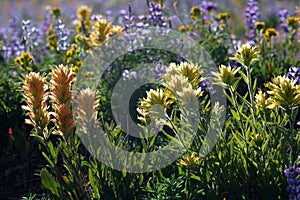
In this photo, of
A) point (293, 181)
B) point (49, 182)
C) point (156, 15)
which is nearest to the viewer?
Answer: point (293, 181)

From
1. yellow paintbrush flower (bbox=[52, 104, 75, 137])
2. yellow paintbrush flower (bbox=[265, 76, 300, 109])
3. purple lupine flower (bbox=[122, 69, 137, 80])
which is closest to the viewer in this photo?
yellow paintbrush flower (bbox=[265, 76, 300, 109])

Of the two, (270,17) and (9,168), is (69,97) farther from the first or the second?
(270,17)

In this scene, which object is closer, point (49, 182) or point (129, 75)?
point (49, 182)

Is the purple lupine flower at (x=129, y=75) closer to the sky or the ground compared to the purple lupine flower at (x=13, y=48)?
closer to the ground

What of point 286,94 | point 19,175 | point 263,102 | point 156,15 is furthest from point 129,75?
point 286,94

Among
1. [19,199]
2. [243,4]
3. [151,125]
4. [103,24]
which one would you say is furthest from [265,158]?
[243,4]

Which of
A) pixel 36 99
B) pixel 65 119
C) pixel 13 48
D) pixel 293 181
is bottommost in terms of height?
pixel 293 181

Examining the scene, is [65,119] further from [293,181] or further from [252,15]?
[252,15]

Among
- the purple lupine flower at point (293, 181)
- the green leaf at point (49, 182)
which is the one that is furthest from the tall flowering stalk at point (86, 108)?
the purple lupine flower at point (293, 181)

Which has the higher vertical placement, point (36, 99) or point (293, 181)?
point (36, 99)

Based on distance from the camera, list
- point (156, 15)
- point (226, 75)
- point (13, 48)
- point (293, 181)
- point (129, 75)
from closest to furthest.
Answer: point (293, 181) < point (226, 75) < point (129, 75) < point (156, 15) < point (13, 48)

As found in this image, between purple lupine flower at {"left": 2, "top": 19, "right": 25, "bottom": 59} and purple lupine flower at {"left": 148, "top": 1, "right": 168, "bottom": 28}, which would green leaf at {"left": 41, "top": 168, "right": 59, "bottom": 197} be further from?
purple lupine flower at {"left": 2, "top": 19, "right": 25, "bottom": 59}

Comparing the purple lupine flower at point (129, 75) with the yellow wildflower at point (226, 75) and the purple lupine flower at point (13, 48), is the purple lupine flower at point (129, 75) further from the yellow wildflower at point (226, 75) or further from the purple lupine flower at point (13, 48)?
the yellow wildflower at point (226, 75)

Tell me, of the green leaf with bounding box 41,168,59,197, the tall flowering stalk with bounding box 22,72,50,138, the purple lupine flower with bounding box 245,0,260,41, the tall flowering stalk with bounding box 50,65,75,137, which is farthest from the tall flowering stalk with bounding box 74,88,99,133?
the purple lupine flower with bounding box 245,0,260,41
